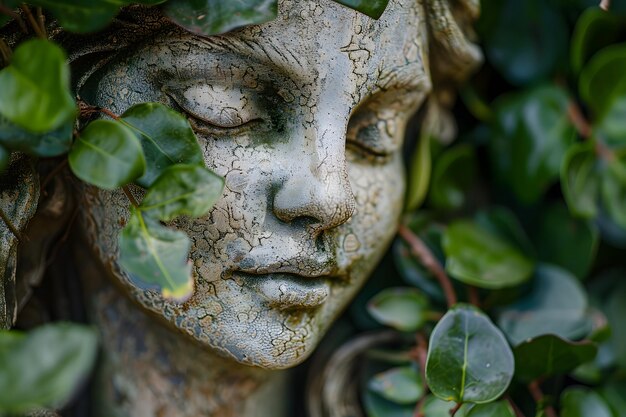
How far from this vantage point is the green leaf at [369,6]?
652 millimetres

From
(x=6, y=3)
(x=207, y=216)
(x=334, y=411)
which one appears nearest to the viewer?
(x=6, y=3)

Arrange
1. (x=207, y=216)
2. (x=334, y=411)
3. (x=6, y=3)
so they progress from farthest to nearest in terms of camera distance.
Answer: (x=334, y=411), (x=207, y=216), (x=6, y=3)

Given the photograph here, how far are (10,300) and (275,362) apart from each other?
235 mm

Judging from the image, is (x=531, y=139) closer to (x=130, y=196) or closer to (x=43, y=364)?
(x=130, y=196)

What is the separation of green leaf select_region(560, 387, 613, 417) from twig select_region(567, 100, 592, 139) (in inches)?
11.9

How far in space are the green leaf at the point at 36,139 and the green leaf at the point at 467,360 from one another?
1.14 ft

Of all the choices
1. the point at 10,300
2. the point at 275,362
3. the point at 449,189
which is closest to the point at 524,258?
the point at 449,189

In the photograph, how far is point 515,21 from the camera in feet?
3.37

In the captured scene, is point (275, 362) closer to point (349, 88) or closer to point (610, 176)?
point (349, 88)

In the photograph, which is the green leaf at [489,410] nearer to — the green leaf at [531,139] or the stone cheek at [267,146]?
the stone cheek at [267,146]

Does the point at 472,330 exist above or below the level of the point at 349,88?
below

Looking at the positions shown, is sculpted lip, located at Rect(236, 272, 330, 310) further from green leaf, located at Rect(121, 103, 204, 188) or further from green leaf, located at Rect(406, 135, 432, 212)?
green leaf, located at Rect(406, 135, 432, 212)

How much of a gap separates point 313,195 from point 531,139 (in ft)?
1.33

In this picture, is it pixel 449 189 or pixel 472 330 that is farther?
pixel 449 189
